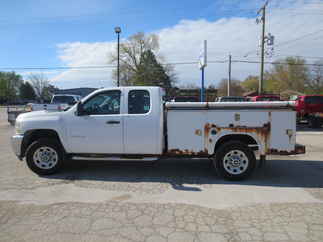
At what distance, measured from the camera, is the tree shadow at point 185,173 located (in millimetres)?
4555

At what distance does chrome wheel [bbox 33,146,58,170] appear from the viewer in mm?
4934

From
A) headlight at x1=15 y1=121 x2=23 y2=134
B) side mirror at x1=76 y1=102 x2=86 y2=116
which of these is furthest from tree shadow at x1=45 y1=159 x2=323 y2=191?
side mirror at x1=76 y1=102 x2=86 y2=116

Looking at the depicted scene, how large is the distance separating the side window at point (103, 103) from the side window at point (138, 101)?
0.96 ft

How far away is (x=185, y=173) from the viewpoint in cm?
514

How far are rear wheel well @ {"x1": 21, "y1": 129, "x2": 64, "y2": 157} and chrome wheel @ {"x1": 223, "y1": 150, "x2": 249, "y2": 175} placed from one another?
A: 3762 mm

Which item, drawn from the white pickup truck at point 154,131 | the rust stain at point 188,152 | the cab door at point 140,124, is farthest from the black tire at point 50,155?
the rust stain at point 188,152

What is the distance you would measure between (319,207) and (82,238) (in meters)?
3.62

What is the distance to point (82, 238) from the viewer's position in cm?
270

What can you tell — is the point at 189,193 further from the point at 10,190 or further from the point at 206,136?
the point at 10,190

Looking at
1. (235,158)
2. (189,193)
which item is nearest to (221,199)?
(189,193)

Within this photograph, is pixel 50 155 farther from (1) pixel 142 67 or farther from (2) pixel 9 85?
(2) pixel 9 85

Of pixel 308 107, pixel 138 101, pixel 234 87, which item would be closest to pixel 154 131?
pixel 138 101

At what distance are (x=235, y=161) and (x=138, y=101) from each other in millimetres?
2461

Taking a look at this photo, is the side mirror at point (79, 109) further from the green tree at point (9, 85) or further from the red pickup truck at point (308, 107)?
the green tree at point (9, 85)
